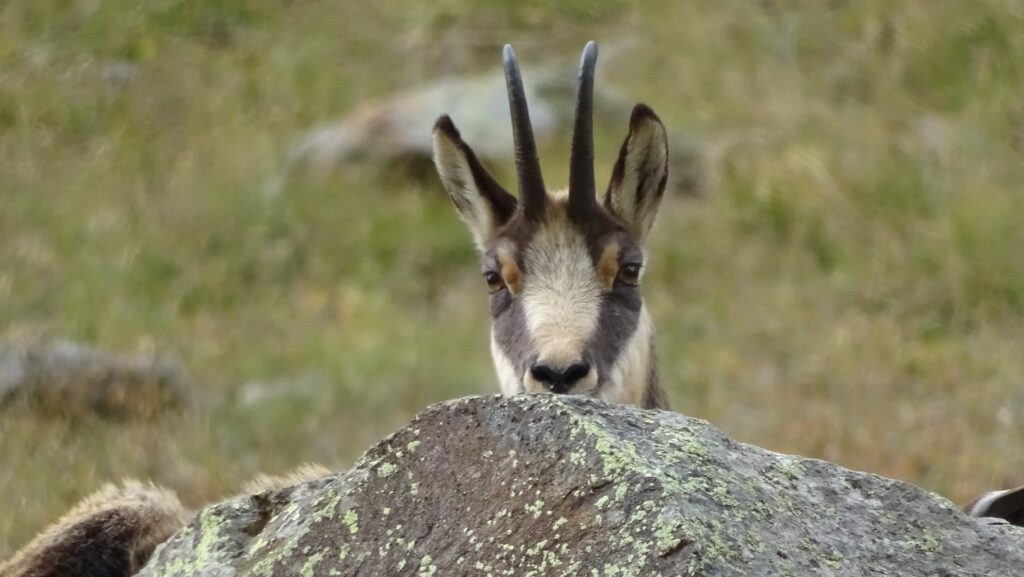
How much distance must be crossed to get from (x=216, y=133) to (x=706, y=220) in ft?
16.8

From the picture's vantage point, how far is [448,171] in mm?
7320

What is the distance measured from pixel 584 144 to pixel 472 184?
700 mm

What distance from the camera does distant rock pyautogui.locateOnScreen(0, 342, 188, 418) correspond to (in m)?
10.6

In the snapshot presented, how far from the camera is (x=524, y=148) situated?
657 cm

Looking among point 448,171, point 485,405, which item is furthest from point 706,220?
point 485,405

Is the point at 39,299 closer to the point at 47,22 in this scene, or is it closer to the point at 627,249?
the point at 47,22

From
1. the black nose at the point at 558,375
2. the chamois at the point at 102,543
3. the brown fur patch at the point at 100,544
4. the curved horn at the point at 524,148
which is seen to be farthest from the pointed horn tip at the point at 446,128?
the brown fur patch at the point at 100,544

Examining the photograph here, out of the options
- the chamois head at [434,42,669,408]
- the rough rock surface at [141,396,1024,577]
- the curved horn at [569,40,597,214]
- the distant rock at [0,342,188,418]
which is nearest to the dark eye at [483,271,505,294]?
the chamois head at [434,42,669,408]

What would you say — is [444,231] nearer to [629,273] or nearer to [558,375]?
[629,273]

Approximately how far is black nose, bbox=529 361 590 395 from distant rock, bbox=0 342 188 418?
5.69 meters

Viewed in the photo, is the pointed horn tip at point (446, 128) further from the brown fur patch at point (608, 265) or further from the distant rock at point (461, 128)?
the distant rock at point (461, 128)

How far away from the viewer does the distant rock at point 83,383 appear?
10.6 m

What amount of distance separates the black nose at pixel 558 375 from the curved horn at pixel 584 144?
3.73 ft

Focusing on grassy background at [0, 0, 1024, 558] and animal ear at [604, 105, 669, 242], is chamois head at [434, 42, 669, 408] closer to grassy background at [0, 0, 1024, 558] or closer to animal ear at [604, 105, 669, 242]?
animal ear at [604, 105, 669, 242]
